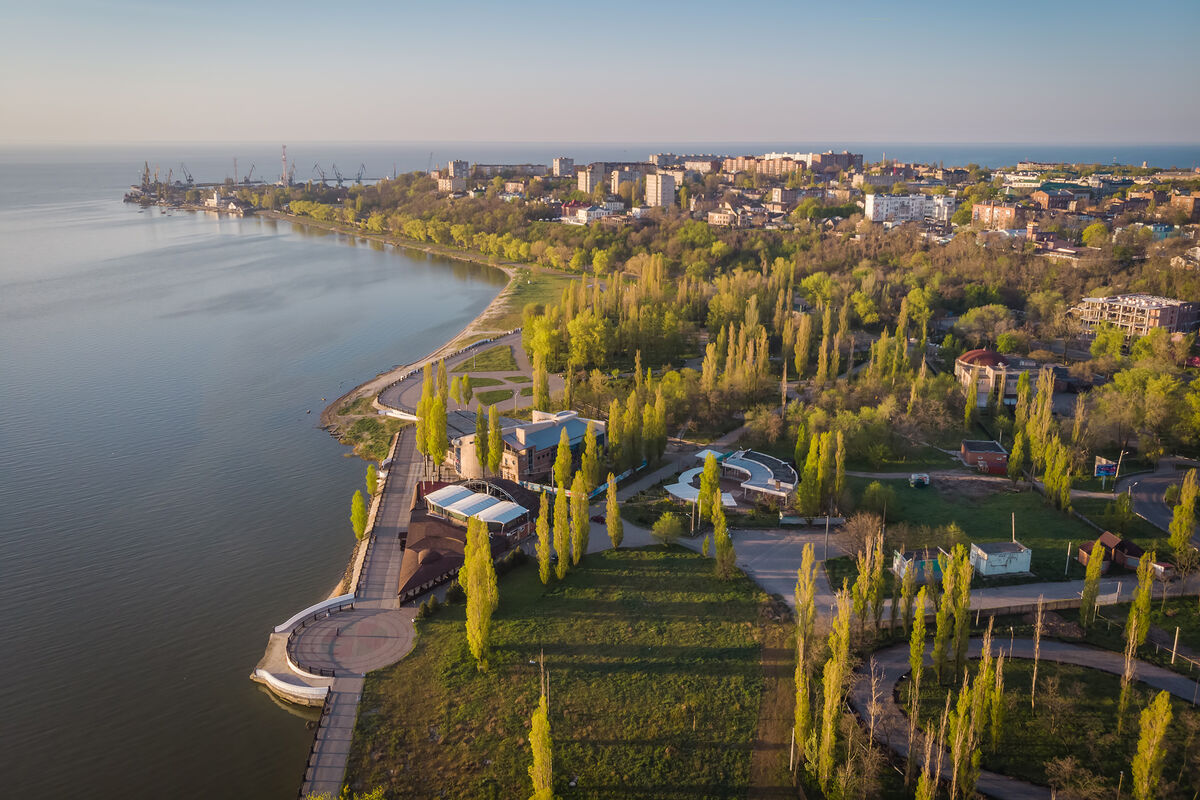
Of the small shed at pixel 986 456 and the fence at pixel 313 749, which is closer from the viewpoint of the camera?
the fence at pixel 313 749

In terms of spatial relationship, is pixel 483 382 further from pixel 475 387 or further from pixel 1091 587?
pixel 1091 587

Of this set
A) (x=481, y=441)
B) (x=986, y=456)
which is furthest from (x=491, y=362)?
(x=986, y=456)

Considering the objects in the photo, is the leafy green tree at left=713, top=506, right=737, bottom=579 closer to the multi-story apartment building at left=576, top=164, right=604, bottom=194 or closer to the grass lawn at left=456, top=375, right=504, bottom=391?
the grass lawn at left=456, top=375, right=504, bottom=391

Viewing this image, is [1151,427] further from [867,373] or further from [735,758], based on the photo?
[735,758]

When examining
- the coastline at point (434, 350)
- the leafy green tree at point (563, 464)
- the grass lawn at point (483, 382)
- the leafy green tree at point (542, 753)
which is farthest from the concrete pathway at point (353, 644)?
the grass lawn at point (483, 382)

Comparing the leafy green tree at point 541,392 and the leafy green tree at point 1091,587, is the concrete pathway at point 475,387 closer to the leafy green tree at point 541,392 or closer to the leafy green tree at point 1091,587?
the leafy green tree at point 541,392

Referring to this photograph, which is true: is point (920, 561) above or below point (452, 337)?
below

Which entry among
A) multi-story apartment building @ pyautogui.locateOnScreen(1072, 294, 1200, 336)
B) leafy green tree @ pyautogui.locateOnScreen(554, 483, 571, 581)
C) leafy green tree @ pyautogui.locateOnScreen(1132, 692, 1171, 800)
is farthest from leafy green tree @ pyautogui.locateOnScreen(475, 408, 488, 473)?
multi-story apartment building @ pyautogui.locateOnScreen(1072, 294, 1200, 336)
